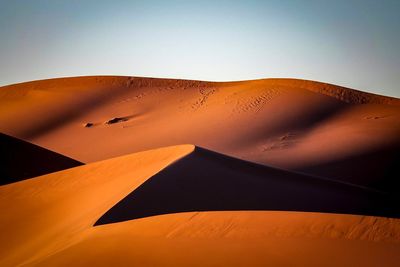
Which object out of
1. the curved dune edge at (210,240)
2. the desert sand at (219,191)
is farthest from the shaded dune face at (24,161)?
the curved dune edge at (210,240)

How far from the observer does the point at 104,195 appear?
8898 mm

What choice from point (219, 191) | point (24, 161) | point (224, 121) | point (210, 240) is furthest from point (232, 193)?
point (224, 121)

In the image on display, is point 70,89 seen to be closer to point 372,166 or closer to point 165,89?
point 165,89

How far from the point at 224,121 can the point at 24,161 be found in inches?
540

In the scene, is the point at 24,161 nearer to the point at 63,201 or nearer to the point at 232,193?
the point at 63,201

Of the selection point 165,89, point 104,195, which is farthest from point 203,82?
point 104,195

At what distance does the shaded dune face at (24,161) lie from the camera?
47.8 feet

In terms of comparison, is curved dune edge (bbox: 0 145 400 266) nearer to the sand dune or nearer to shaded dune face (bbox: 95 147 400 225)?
shaded dune face (bbox: 95 147 400 225)

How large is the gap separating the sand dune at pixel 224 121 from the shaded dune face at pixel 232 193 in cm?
759

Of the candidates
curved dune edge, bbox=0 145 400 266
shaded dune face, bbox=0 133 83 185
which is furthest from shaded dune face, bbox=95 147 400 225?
shaded dune face, bbox=0 133 83 185

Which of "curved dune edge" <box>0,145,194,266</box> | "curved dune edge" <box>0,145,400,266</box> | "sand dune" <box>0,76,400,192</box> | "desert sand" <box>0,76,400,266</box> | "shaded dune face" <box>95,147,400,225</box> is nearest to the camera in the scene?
"curved dune edge" <box>0,145,400,266</box>

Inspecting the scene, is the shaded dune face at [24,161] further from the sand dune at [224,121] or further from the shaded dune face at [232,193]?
the sand dune at [224,121]

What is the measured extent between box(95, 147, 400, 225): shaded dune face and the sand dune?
7.59m

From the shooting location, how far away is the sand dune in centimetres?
1992
